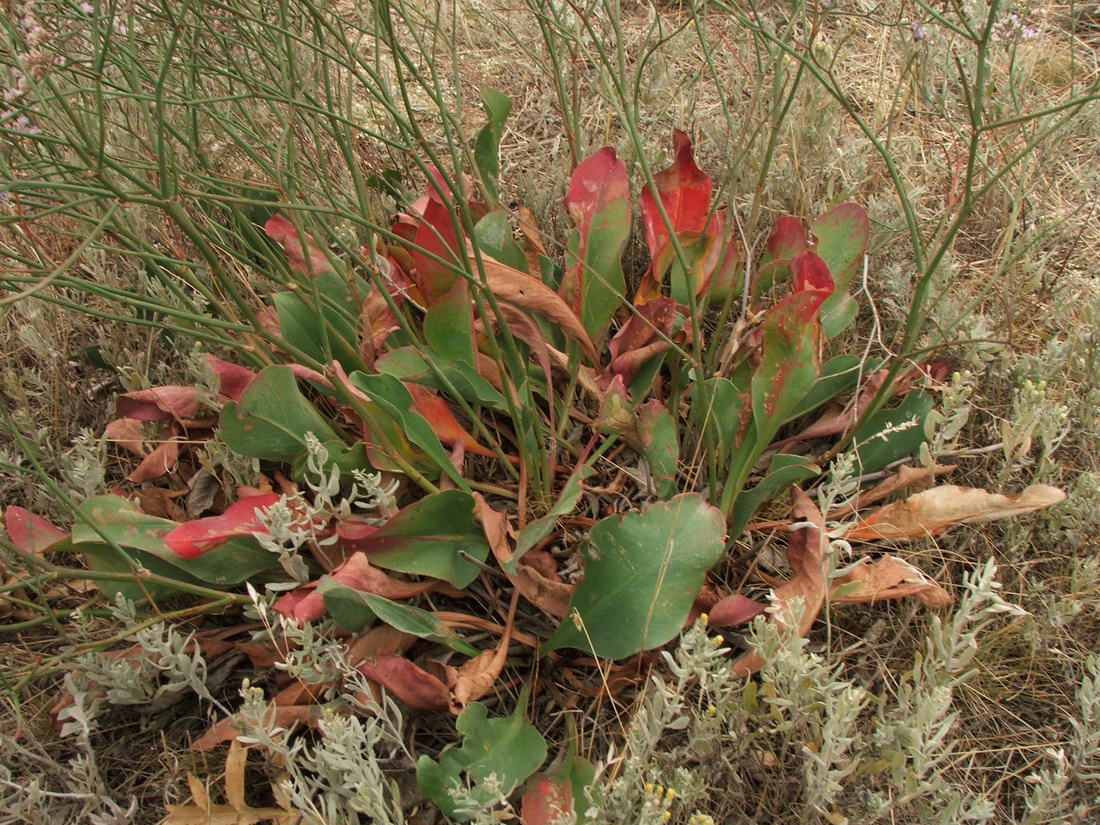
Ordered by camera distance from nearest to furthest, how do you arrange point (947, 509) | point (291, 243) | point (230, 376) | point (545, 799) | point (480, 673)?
point (545, 799) → point (480, 673) → point (947, 509) → point (230, 376) → point (291, 243)

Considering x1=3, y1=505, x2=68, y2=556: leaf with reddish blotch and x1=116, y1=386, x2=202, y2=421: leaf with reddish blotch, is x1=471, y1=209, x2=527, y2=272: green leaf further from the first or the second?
x1=3, y1=505, x2=68, y2=556: leaf with reddish blotch

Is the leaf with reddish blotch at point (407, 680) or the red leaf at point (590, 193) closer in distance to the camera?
the leaf with reddish blotch at point (407, 680)

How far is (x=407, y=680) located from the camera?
4.42 feet

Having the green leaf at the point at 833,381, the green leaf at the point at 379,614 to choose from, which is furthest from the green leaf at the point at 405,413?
the green leaf at the point at 833,381

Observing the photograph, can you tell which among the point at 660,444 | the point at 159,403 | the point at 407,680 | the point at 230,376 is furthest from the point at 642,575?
the point at 159,403

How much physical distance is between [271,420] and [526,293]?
0.51 metres

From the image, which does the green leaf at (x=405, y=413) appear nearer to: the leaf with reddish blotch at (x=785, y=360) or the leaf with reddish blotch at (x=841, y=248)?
the leaf with reddish blotch at (x=785, y=360)

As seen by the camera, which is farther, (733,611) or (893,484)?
(893,484)

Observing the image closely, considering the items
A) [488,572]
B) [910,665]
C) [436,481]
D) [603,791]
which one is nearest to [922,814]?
[910,665]

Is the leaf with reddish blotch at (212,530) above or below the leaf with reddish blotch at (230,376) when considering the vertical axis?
below

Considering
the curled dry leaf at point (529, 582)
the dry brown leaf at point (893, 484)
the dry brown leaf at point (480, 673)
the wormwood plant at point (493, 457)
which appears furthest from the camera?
the dry brown leaf at point (893, 484)

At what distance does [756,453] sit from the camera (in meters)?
1.57

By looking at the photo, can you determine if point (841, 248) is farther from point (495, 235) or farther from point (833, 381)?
point (495, 235)

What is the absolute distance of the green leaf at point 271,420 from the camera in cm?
148
